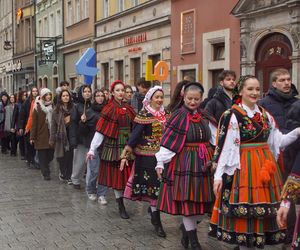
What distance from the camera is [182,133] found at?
5.52 meters

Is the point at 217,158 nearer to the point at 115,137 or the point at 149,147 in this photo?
the point at 149,147

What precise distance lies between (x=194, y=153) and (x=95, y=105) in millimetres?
4008

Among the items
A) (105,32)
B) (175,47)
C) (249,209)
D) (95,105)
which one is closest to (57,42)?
(105,32)

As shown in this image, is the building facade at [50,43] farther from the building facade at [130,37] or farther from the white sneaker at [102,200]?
the white sneaker at [102,200]

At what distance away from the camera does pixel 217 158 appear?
475 centimetres

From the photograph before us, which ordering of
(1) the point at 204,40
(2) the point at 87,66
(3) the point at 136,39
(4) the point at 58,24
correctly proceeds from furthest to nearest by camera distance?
(4) the point at 58,24 < (3) the point at 136,39 < (1) the point at 204,40 < (2) the point at 87,66

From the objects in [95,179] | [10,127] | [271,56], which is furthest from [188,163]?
[10,127]

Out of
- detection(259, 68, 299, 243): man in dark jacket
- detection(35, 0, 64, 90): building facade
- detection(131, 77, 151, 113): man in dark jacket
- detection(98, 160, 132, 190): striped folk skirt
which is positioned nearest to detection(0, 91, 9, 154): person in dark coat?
detection(131, 77, 151, 113): man in dark jacket

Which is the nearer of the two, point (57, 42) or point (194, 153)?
point (194, 153)

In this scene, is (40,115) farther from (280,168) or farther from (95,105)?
(280,168)

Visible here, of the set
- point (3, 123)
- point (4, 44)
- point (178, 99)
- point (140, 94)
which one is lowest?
Answer: point (3, 123)

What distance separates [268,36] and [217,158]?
10.4 metres

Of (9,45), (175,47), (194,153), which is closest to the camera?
(194,153)

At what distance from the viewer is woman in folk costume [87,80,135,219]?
24.5ft
